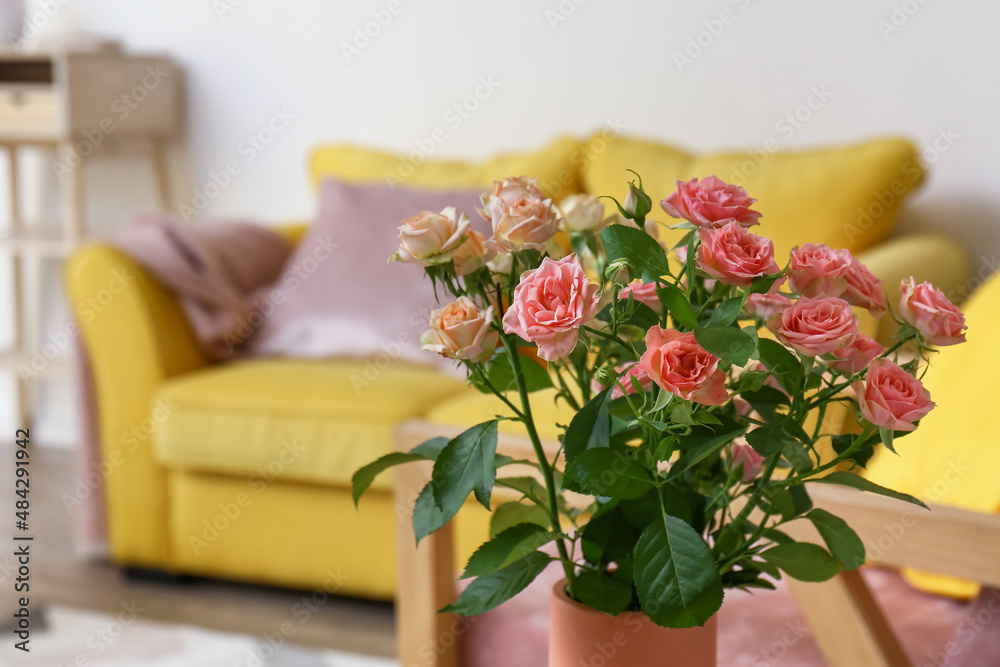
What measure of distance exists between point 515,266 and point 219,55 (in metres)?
2.90

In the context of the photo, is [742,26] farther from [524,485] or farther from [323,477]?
[524,485]

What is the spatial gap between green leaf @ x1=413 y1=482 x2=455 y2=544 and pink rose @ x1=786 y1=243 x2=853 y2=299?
0.25 m

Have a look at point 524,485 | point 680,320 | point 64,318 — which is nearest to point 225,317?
point 64,318

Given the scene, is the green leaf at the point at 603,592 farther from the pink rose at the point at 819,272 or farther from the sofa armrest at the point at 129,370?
the sofa armrest at the point at 129,370

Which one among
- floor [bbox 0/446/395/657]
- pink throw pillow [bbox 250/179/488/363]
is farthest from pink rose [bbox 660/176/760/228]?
pink throw pillow [bbox 250/179/488/363]

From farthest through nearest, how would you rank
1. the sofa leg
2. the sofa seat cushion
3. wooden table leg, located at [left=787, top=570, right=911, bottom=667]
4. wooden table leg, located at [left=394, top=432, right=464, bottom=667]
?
the sofa leg, the sofa seat cushion, wooden table leg, located at [left=394, top=432, right=464, bottom=667], wooden table leg, located at [left=787, top=570, right=911, bottom=667]

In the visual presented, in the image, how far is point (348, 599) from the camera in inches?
86.7

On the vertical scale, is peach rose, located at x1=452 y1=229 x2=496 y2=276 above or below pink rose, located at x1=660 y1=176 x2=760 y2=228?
below

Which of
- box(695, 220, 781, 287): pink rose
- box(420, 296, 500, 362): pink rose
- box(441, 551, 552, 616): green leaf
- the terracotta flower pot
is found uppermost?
box(695, 220, 781, 287): pink rose

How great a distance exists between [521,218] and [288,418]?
61.1 inches

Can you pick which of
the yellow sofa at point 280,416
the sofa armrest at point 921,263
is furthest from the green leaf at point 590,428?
the yellow sofa at point 280,416

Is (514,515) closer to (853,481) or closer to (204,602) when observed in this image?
(853,481)

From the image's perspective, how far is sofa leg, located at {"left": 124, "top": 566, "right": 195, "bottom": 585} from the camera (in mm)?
2273

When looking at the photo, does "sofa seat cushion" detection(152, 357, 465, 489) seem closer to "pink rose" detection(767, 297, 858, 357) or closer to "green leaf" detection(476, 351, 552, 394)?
"green leaf" detection(476, 351, 552, 394)
